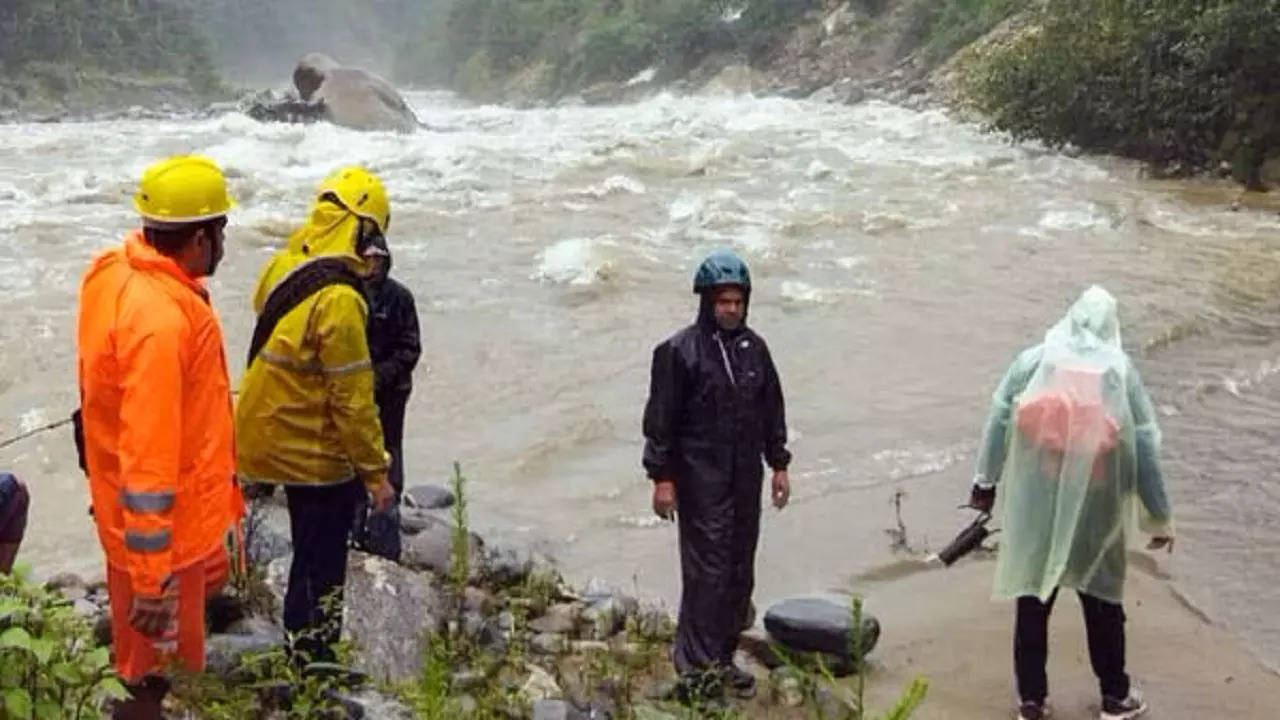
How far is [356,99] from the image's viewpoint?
102ft

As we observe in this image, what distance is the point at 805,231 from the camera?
14.7 meters

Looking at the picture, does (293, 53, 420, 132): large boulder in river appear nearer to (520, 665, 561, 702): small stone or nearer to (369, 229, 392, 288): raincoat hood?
(369, 229, 392, 288): raincoat hood

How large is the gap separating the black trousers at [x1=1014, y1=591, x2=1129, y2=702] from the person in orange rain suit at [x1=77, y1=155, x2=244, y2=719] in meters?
2.61

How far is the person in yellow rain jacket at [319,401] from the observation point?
3701 mm

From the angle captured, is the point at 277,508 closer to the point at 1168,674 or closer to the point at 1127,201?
the point at 1168,674

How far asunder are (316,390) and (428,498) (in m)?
3.11

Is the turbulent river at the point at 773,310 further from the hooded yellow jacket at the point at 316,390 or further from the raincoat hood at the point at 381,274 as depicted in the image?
the hooded yellow jacket at the point at 316,390

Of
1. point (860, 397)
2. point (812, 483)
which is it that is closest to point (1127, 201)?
point (860, 397)

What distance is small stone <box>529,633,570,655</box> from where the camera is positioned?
4996 mm

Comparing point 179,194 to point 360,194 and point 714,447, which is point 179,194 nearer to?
point 360,194

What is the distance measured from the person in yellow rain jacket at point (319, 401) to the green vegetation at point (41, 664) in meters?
1.09

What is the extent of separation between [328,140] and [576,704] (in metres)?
19.5

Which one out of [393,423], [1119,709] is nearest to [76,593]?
[393,423]

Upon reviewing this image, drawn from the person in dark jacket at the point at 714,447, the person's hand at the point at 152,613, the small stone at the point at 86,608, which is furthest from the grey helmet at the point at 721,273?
the small stone at the point at 86,608
